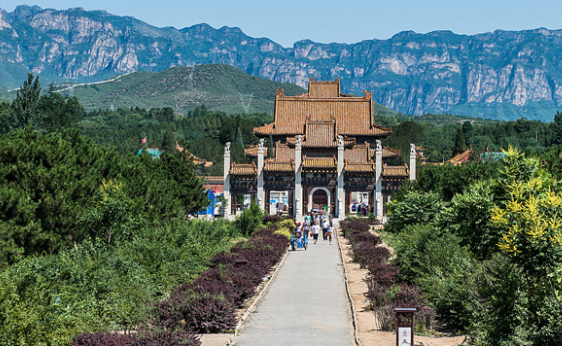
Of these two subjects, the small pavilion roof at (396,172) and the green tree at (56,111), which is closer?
the small pavilion roof at (396,172)

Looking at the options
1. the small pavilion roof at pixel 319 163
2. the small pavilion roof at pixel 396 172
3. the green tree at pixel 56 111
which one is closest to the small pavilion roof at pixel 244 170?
the small pavilion roof at pixel 319 163

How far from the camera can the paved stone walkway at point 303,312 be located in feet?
57.4

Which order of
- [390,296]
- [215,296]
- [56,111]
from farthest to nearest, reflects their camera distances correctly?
[56,111], [390,296], [215,296]

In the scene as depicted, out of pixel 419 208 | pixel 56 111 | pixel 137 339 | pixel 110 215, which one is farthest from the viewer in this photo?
pixel 56 111

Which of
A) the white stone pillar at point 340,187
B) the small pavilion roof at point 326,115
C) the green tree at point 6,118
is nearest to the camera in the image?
the white stone pillar at point 340,187

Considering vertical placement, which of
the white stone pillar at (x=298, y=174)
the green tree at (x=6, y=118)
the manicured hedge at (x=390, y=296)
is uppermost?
the green tree at (x=6, y=118)

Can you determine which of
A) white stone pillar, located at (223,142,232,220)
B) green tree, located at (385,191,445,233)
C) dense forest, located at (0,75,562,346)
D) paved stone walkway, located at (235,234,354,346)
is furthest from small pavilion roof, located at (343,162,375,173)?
paved stone walkway, located at (235,234,354,346)

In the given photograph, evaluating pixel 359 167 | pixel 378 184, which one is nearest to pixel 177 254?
pixel 378 184

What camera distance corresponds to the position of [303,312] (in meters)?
21.0

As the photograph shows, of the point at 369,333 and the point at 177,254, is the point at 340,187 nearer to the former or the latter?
the point at 177,254

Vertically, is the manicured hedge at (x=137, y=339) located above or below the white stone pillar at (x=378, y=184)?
below

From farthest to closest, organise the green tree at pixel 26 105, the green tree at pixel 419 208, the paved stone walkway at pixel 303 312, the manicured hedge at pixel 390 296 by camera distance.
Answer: the green tree at pixel 26 105
the green tree at pixel 419 208
the manicured hedge at pixel 390 296
the paved stone walkway at pixel 303 312

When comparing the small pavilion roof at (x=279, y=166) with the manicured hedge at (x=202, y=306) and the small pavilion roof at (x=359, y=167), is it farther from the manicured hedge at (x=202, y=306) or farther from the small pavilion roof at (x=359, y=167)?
the manicured hedge at (x=202, y=306)

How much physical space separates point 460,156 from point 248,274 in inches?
4109
